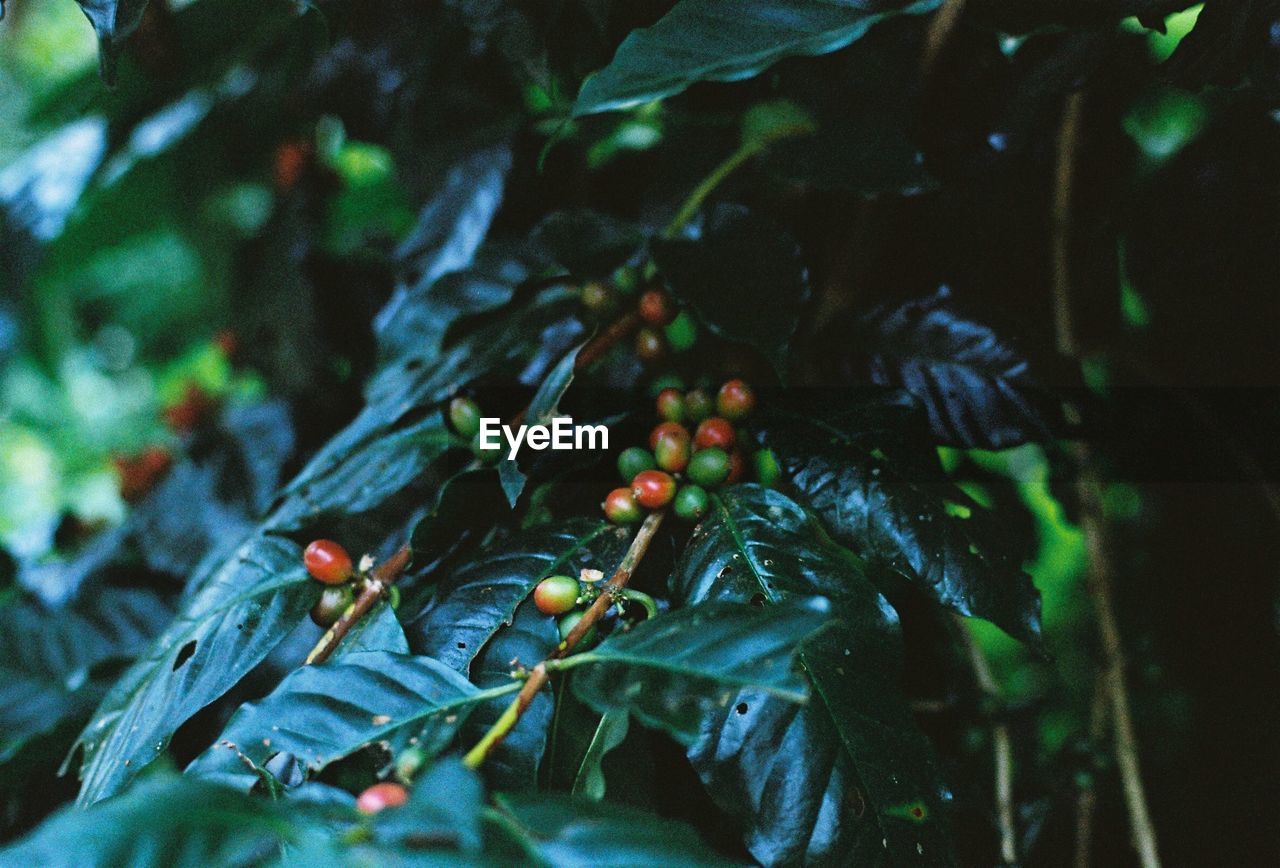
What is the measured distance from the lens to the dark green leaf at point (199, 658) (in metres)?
0.64

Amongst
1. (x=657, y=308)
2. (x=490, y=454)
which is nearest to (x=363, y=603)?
(x=490, y=454)

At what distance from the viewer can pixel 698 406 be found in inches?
30.3

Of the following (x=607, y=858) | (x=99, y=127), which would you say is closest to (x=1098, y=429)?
(x=607, y=858)

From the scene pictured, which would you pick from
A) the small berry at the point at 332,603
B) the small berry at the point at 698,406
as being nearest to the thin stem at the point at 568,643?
the small berry at the point at 698,406

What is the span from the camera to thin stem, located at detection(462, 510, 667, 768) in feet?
1.63

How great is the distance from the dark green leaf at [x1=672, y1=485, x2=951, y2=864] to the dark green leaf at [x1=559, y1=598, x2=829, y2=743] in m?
0.02

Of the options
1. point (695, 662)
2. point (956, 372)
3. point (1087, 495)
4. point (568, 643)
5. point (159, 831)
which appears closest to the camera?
point (159, 831)

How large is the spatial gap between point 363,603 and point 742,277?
413 mm

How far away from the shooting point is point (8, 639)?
105 cm

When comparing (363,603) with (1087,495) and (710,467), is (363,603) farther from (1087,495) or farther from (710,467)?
(1087,495)

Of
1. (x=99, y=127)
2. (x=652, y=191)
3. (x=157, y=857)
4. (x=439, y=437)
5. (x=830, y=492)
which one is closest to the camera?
(x=157, y=857)

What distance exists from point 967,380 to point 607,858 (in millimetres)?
559

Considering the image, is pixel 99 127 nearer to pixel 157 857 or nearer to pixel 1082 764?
pixel 157 857

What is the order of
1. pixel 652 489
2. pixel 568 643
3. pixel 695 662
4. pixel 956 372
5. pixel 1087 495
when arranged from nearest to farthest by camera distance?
pixel 695 662 < pixel 568 643 < pixel 652 489 < pixel 956 372 < pixel 1087 495
